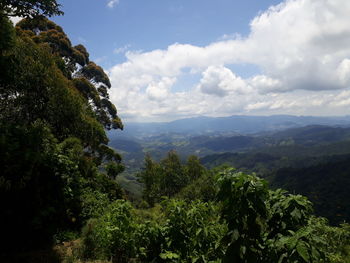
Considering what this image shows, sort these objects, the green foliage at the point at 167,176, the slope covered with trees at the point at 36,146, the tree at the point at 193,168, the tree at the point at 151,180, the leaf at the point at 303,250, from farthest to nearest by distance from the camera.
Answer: the tree at the point at 193,168, the green foliage at the point at 167,176, the tree at the point at 151,180, the slope covered with trees at the point at 36,146, the leaf at the point at 303,250

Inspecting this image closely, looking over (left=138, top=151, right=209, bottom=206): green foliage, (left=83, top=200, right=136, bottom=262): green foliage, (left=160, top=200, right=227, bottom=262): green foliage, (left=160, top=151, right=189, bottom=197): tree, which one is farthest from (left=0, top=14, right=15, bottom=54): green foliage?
(left=160, top=151, right=189, bottom=197): tree

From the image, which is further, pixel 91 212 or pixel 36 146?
pixel 91 212

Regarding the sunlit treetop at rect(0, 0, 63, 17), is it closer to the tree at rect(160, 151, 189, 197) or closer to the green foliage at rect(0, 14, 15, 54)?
the green foliage at rect(0, 14, 15, 54)

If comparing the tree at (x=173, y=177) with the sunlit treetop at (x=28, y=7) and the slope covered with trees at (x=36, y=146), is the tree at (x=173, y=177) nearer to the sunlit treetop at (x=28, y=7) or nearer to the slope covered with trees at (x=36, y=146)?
the slope covered with trees at (x=36, y=146)

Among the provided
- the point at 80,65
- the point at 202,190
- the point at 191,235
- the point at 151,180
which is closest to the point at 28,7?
the point at 191,235

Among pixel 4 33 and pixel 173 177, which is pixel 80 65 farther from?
pixel 173 177

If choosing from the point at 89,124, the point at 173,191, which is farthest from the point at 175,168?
the point at 89,124

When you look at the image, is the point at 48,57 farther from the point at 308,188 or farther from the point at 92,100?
the point at 308,188

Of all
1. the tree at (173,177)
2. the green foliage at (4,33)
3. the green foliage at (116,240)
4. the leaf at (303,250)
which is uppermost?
the green foliage at (4,33)

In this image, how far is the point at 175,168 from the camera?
43781mm

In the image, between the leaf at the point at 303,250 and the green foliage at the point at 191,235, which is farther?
the green foliage at the point at 191,235

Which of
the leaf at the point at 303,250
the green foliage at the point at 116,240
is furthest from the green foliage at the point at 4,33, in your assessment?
the leaf at the point at 303,250

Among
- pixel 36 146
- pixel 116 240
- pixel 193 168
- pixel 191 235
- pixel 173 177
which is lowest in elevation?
pixel 173 177

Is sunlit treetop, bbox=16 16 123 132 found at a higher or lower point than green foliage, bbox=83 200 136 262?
higher
